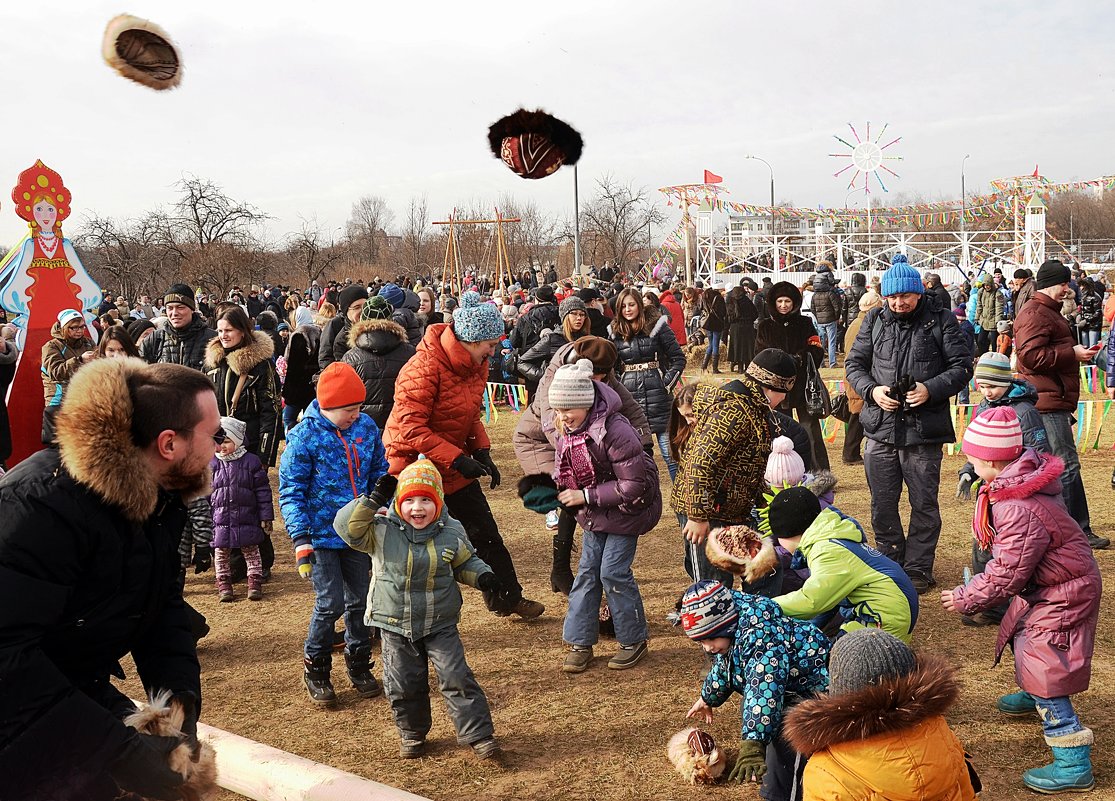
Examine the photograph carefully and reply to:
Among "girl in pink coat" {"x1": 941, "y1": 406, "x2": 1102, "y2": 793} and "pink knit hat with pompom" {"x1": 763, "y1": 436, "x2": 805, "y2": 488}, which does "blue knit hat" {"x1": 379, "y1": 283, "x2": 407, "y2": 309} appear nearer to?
"pink knit hat with pompom" {"x1": 763, "y1": 436, "x2": 805, "y2": 488}

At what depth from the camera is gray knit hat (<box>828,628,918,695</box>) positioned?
2963mm

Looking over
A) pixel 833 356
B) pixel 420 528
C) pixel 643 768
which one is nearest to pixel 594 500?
pixel 420 528

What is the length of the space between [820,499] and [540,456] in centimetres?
191

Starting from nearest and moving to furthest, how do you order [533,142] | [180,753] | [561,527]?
[180,753] < [533,142] < [561,527]

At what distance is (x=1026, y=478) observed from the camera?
4.08 meters

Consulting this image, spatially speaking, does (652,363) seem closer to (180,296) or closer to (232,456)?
(232,456)

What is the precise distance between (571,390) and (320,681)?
203 centimetres

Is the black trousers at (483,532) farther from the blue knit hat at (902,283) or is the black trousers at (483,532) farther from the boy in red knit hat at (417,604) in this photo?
the blue knit hat at (902,283)

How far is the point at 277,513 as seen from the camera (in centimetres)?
950

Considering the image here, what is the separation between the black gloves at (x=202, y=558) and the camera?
7.44m

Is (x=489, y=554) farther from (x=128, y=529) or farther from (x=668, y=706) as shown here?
(x=128, y=529)

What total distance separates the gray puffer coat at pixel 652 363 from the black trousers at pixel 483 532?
2.64m

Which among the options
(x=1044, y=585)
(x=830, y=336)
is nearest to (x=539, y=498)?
(x=1044, y=585)

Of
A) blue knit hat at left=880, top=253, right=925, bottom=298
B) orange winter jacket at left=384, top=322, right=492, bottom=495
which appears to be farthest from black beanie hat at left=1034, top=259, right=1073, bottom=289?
orange winter jacket at left=384, top=322, right=492, bottom=495
